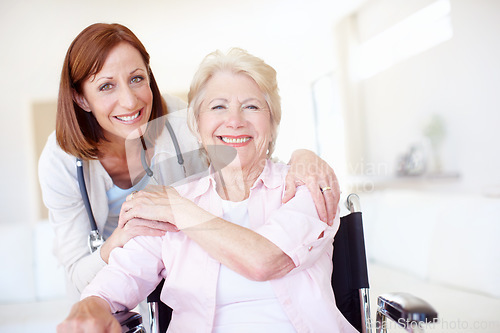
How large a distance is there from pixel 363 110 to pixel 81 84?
6.33 ft

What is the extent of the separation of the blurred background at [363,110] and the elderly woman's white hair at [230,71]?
40mm

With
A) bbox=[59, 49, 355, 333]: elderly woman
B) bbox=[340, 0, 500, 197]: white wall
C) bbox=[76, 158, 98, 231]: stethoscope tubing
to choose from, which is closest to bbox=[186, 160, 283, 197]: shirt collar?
bbox=[59, 49, 355, 333]: elderly woman

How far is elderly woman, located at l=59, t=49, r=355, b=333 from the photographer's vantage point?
2.24 ft

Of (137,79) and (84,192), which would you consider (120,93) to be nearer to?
(137,79)

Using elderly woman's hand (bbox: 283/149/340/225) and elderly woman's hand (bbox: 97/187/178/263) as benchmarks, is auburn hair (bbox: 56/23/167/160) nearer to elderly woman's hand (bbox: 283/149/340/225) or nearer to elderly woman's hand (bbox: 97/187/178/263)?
elderly woman's hand (bbox: 97/187/178/263)

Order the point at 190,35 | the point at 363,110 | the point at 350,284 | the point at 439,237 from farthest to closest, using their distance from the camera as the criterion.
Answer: the point at 363,110, the point at 439,237, the point at 190,35, the point at 350,284

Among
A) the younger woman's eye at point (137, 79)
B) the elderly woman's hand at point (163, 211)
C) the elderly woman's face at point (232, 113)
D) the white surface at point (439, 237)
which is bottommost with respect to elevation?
the white surface at point (439, 237)

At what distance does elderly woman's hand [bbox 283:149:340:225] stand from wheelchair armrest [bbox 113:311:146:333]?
339 millimetres

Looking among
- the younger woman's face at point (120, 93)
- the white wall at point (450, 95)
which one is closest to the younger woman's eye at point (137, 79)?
the younger woman's face at point (120, 93)

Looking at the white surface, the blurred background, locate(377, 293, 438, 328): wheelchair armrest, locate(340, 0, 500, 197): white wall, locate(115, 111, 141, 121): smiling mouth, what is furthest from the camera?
locate(340, 0, 500, 197): white wall

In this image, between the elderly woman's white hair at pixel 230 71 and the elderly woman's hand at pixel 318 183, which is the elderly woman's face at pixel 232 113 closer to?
A: the elderly woman's white hair at pixel 230 71

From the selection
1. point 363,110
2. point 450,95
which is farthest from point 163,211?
point 450,95

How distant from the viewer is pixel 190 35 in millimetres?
1099

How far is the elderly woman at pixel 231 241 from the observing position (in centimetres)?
68
